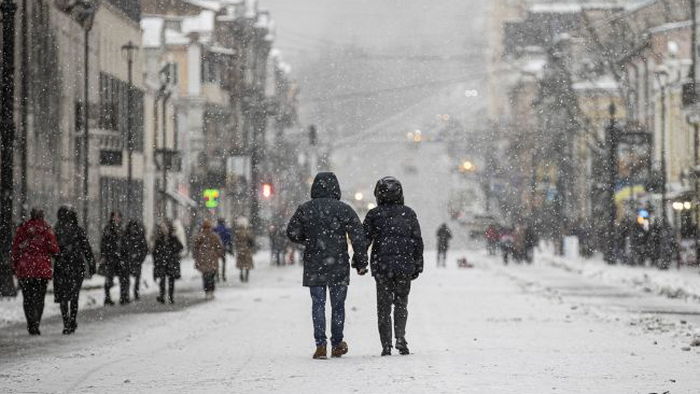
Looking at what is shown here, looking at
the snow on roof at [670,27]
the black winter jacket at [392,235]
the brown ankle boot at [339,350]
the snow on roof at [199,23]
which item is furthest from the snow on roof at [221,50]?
the brown ankle boot at [339,350]

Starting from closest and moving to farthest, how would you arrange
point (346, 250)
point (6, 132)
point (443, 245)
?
1. point (346, 250)
2. point (6, 132)
3. point (443, 245)

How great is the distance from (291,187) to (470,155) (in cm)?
3250

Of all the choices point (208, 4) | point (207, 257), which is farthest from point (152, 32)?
point (207, 257)

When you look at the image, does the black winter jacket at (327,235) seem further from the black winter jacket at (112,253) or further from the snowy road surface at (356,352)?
the black winter jacket at (112,253)

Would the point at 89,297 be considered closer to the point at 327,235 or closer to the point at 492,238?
the point at 327,235

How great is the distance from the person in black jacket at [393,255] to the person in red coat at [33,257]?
5910mm

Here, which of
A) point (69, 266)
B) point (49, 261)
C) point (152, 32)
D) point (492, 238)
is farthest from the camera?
point (152, 32)

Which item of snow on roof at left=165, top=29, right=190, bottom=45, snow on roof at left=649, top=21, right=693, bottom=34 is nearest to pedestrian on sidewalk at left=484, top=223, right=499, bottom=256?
snow on roof at left=649, top=21, right=693, bottom=34

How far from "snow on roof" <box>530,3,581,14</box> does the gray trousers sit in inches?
4336

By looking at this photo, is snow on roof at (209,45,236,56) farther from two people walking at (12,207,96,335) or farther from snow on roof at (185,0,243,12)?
two people walking at (12,207,96,335)

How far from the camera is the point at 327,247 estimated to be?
16.0 metres

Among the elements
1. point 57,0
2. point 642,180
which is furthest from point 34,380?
point 642,180

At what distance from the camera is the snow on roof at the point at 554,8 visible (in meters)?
127

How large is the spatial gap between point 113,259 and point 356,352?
44.2 feet
